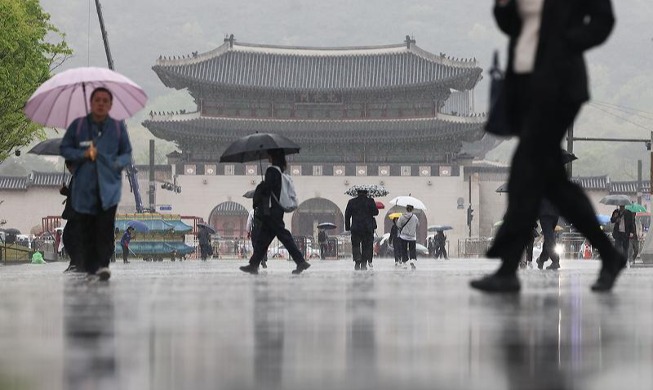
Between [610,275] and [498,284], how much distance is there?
0.85 m

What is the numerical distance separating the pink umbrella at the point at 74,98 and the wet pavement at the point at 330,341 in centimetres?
525

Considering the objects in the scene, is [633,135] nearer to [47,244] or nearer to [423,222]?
[423,222]

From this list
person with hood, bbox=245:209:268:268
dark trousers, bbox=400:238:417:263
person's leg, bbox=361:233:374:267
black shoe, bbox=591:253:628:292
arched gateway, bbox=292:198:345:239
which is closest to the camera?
black shoe, bbox=591:253:628:292

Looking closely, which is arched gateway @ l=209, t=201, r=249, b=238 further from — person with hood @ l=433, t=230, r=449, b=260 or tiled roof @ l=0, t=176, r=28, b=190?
person with hood @ l=433, t=230, r=449, b=260

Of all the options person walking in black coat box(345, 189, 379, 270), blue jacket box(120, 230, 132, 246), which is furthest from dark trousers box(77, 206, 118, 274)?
blue jacket box(120, 230, 132, 246)

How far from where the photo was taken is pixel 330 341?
14.4 feet

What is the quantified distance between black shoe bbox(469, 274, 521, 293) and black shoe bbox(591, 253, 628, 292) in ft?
2.30

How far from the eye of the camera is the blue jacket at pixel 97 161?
10.2 m

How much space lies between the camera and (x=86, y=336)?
15.4 ft

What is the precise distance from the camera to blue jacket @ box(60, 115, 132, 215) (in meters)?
10.2

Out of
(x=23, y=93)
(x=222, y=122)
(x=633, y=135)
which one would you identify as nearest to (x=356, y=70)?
(x=222, y=122)

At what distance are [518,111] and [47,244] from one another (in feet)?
143

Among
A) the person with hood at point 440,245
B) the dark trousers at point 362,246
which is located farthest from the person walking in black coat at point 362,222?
the person with hood at point 440,245

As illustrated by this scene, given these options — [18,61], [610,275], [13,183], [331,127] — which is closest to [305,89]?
[331,127]
